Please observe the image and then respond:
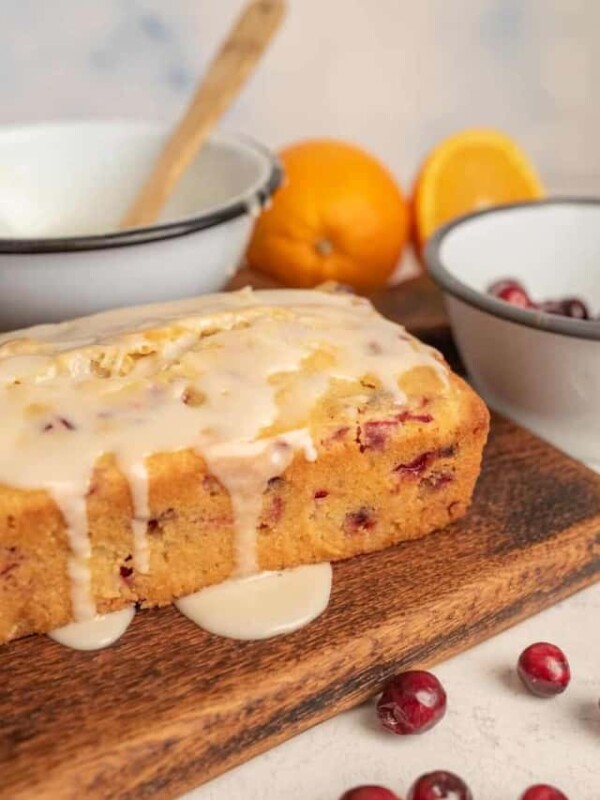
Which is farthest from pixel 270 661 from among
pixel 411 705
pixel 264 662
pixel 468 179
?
pixel 468 179

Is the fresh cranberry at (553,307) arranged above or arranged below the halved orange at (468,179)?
above

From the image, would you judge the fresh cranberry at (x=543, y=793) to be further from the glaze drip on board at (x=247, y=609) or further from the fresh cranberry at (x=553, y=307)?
the fresh cranberry at (x=553, y=307)

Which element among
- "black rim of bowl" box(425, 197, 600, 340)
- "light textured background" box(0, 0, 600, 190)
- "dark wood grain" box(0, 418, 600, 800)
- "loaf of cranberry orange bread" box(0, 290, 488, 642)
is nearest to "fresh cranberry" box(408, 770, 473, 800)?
"dark wood grain" box(0, 418, 600, 800)

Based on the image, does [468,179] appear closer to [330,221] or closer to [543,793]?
[330,221]

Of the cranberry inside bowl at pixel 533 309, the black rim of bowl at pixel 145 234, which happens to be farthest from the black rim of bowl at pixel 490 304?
the black rim of bowl at pixel 145 234

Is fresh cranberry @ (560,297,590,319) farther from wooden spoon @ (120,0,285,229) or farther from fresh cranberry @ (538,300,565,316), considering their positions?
wooden spoon @ (120,0,285,229)

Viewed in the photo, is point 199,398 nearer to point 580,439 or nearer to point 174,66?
point 580,439
